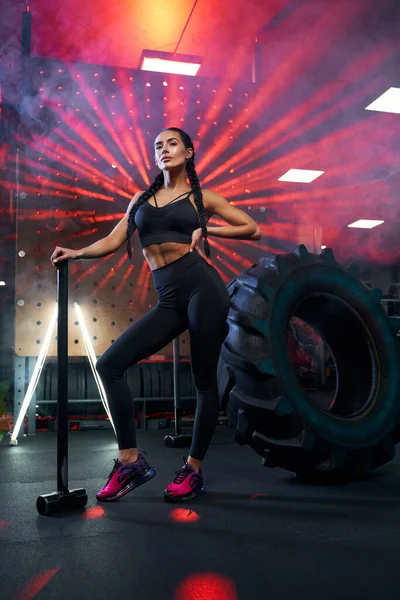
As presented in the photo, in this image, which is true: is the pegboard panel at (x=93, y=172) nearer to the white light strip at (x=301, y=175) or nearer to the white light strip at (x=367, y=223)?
the white light strip at (x=367, y=223)

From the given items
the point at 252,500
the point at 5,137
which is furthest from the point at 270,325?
the point at 5,137

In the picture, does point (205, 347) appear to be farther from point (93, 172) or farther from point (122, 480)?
point (93, 172)

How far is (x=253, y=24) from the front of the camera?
9.30 feet

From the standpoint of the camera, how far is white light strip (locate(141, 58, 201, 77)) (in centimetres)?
345

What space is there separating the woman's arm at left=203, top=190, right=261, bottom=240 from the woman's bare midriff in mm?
111

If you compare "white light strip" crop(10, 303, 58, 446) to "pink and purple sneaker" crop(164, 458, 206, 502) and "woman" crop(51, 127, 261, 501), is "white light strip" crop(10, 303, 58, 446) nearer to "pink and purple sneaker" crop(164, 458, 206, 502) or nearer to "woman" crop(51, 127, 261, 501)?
"woman" crop(51, 127, 261, 501)

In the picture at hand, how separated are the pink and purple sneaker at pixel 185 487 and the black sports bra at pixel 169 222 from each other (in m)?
0.74

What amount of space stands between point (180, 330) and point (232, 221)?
16.1 inches

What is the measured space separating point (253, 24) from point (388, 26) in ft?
2.41

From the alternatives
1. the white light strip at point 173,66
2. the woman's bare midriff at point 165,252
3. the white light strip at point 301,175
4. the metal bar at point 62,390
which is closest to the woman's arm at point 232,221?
the woman's bare midriff at point 165,252

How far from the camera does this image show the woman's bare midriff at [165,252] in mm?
1632

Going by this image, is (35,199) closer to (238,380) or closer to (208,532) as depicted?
(238,380)

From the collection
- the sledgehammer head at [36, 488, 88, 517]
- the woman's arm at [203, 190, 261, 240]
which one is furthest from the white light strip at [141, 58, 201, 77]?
the sledgehammer head at [36, 488, 88, 517]

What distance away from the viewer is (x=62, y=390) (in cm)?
149
